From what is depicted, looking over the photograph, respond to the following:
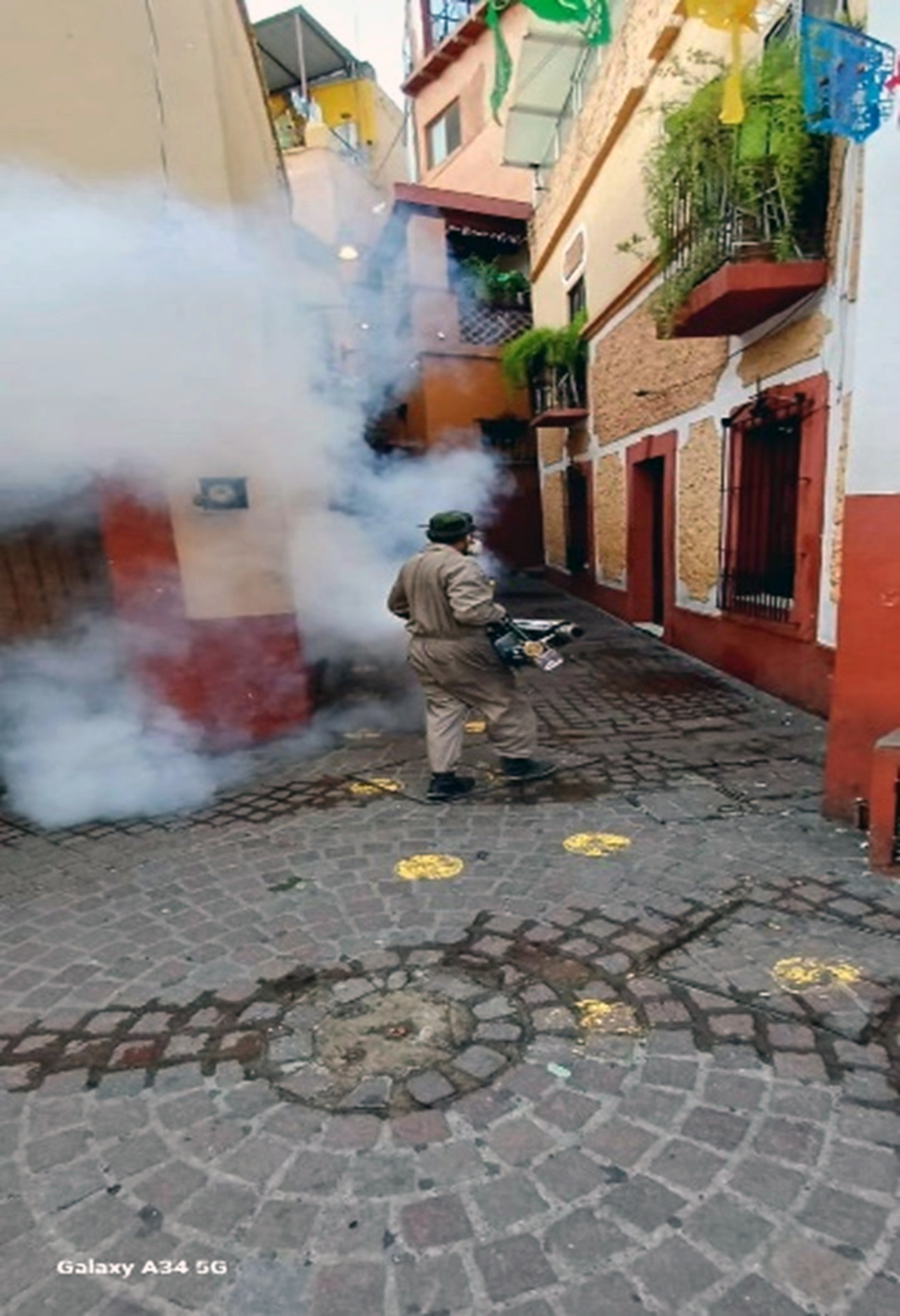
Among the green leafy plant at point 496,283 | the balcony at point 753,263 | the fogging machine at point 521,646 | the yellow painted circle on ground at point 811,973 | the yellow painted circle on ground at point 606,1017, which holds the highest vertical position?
the green leafy plant at point 496,283

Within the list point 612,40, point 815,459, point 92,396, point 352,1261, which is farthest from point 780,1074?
point 612,40

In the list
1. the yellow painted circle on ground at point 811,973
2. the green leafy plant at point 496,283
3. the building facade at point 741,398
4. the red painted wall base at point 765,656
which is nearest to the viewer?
the yellow painted circle on ground at point 811,973

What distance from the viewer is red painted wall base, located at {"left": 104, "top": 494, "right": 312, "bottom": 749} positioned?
202 inches

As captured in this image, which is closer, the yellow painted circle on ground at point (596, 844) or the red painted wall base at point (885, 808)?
the red painted wall base at point (885, 808)

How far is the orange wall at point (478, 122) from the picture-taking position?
16.7 m

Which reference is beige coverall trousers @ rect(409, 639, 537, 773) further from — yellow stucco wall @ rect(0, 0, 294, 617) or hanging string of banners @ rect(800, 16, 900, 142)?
hanging string of banners @ rect(800, 16, 900, 142)

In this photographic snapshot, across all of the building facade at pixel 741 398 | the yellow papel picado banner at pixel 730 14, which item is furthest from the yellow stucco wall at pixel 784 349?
the yellow papel picado banner at pixel 730 14

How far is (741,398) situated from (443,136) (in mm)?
17566

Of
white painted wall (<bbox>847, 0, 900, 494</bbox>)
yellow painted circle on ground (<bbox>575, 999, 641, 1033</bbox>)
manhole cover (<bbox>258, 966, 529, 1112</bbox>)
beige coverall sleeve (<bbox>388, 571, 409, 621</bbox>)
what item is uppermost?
white painted wall (<bbox>847, 0, 900, 494</bbox>)

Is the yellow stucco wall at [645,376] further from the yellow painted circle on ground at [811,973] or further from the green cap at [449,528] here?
the yellow painted circle on ground at [811,973]

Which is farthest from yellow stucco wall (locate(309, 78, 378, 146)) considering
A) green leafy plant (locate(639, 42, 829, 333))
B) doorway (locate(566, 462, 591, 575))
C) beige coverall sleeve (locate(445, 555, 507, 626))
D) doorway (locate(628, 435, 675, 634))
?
beige coverall sleeve (locate(445, 555, 507, 626))

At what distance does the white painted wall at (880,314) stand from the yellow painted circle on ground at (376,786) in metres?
3.17

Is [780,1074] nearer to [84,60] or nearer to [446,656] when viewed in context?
[446,656]

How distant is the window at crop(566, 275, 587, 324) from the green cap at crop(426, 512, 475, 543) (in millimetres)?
8499
